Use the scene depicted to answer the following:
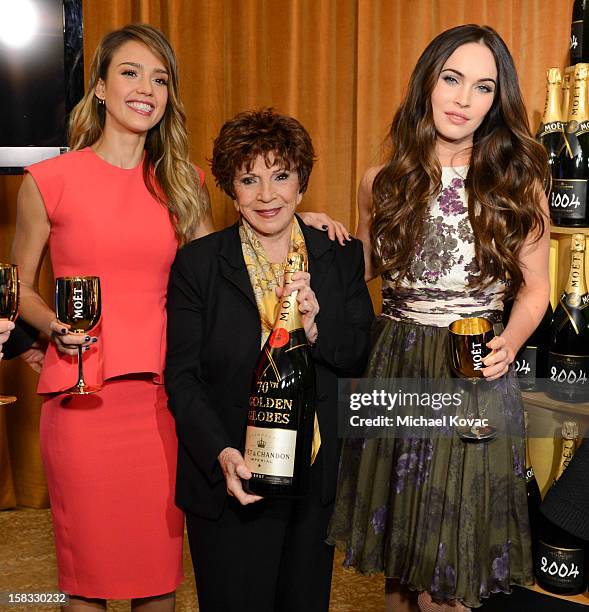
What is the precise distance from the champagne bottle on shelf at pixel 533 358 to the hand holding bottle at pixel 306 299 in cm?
75

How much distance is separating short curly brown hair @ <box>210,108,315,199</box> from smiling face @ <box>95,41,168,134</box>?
33cm

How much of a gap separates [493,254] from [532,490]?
2.82 ft

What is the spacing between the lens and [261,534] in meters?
1.79

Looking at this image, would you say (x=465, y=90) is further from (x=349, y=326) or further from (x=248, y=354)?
(x=248, y=354)

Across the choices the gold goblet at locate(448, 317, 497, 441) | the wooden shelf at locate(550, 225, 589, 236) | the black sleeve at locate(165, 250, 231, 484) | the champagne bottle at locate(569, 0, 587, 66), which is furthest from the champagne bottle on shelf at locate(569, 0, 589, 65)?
the black sleeve at locate(165, 250, 231, 484)

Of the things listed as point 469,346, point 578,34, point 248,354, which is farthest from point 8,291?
point 578,34

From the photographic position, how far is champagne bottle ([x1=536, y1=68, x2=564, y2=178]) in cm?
229

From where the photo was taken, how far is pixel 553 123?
2.33m

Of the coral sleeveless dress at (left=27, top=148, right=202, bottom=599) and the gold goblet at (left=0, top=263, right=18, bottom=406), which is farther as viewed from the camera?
the coral sleeveless dress at (left=27, top=148, right=202, bottom=599)

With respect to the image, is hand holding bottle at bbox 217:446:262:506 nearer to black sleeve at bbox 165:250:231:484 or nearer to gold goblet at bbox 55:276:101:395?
black sleeve at bbox 165:250:231:484

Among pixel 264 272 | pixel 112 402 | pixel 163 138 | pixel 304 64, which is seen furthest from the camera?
pixel 304 64

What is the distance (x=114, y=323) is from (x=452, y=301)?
755mm

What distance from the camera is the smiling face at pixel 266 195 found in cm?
174

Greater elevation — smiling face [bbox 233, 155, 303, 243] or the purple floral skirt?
smiling face [bbox 233, 155, 303, 243]
